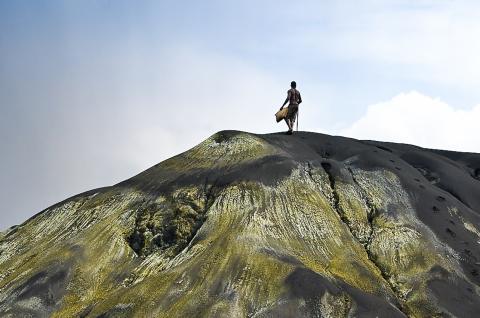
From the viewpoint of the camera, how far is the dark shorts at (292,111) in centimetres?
6174

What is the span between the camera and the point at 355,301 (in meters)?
41.9

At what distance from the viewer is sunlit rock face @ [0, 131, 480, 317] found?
4300 centimetres

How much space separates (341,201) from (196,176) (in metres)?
12.5

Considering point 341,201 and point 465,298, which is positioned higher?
point 341,201

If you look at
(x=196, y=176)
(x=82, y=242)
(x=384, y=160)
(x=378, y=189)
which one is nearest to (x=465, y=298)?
(x=378, y=189)

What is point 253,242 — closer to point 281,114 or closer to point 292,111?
point 292,111

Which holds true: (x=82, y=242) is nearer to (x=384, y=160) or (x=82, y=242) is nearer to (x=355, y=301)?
(x=355, y=301)

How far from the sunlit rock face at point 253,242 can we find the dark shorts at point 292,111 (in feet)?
8.04

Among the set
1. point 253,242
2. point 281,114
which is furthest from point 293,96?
point 253,242

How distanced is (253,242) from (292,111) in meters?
19.5

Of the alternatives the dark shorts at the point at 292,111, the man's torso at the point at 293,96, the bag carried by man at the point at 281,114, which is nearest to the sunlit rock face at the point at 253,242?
the bag carried by man at the point at 281,114

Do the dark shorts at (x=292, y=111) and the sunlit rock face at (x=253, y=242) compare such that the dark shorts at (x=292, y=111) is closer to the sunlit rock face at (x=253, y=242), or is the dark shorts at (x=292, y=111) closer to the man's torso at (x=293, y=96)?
the man's torso at (x=293, y=96)

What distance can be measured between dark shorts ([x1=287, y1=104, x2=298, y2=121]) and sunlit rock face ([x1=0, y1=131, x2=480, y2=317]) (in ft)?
8.04

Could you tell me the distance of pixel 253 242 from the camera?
46719 mm
